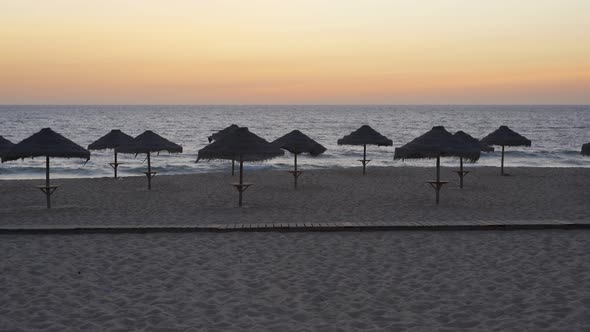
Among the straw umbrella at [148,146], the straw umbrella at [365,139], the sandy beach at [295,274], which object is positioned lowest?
the sandy beach at [295,274]

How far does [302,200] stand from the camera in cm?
1524

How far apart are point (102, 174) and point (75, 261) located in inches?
841

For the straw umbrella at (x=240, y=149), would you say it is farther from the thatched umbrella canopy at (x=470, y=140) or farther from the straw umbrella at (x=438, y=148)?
the thatched umbrella canopy at (x=470, y=140)

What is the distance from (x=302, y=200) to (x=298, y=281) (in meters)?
8.13

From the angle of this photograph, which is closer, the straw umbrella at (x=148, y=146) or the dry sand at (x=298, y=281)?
the dry sand at (x=298, y=281)

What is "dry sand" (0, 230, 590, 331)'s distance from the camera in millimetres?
5664

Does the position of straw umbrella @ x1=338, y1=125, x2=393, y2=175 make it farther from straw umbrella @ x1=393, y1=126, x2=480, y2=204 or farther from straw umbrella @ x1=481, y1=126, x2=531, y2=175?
straw umbrella @ x1=393, y1=126, x2=480, y2=204

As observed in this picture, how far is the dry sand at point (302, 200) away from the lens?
40.7 feet

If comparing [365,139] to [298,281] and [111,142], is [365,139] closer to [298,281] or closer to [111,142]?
[111,142]

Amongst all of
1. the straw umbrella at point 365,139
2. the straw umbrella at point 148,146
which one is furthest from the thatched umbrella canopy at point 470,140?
the straw umbrella at point 148,146

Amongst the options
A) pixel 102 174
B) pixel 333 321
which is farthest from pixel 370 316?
pixel 102 174

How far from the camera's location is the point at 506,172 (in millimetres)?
22609

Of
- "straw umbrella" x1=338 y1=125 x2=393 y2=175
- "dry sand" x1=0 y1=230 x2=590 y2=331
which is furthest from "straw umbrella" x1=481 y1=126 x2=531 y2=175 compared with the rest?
"dry sand" x1=0 y1=230 x2=590 y2=331

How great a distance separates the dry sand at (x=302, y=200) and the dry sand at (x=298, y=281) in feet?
8.34
